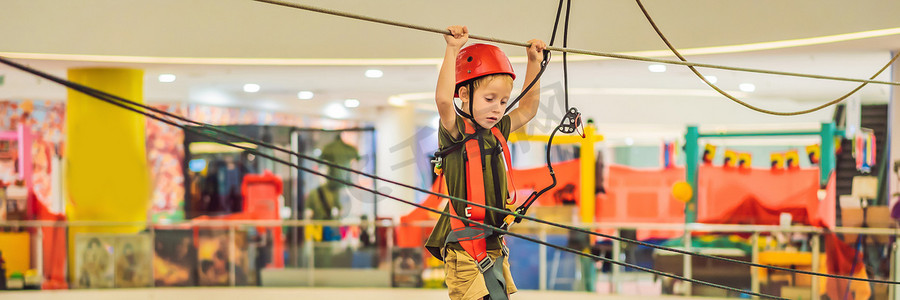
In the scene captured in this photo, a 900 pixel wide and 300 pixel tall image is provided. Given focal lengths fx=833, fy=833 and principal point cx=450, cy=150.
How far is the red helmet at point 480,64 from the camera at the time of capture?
99.8 inches

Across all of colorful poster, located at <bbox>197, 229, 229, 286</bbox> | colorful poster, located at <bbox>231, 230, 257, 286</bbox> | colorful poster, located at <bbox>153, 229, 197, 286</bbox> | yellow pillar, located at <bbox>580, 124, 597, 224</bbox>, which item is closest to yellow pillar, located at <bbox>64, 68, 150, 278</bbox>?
colorful poster, located at <bbox>153, 229, 197, 286</bbox>

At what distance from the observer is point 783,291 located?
6.30 m

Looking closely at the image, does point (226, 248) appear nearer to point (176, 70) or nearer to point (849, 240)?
point (176, 70)

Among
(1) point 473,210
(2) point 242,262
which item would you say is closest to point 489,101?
A: (1) point 473,210

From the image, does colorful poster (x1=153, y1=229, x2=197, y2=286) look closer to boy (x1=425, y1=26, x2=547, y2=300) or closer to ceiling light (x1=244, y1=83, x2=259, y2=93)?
ceiling light (x1=244, y1=83, x2=259, y2=93)

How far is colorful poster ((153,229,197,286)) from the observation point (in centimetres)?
730

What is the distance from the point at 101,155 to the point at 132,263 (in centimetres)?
114

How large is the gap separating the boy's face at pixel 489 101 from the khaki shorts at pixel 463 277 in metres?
0.42

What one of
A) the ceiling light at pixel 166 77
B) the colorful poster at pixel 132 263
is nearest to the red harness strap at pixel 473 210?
the colorful poster at pixel 132 263

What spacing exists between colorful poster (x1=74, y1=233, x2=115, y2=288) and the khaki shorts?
555 centimetres

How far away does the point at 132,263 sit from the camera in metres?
7.32

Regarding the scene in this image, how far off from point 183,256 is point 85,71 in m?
1.98

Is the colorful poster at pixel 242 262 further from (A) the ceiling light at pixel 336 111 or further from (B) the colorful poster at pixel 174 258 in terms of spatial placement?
(A) the ceiling light at pixel 336 111

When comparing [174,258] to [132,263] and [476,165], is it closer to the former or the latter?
[132,263]
